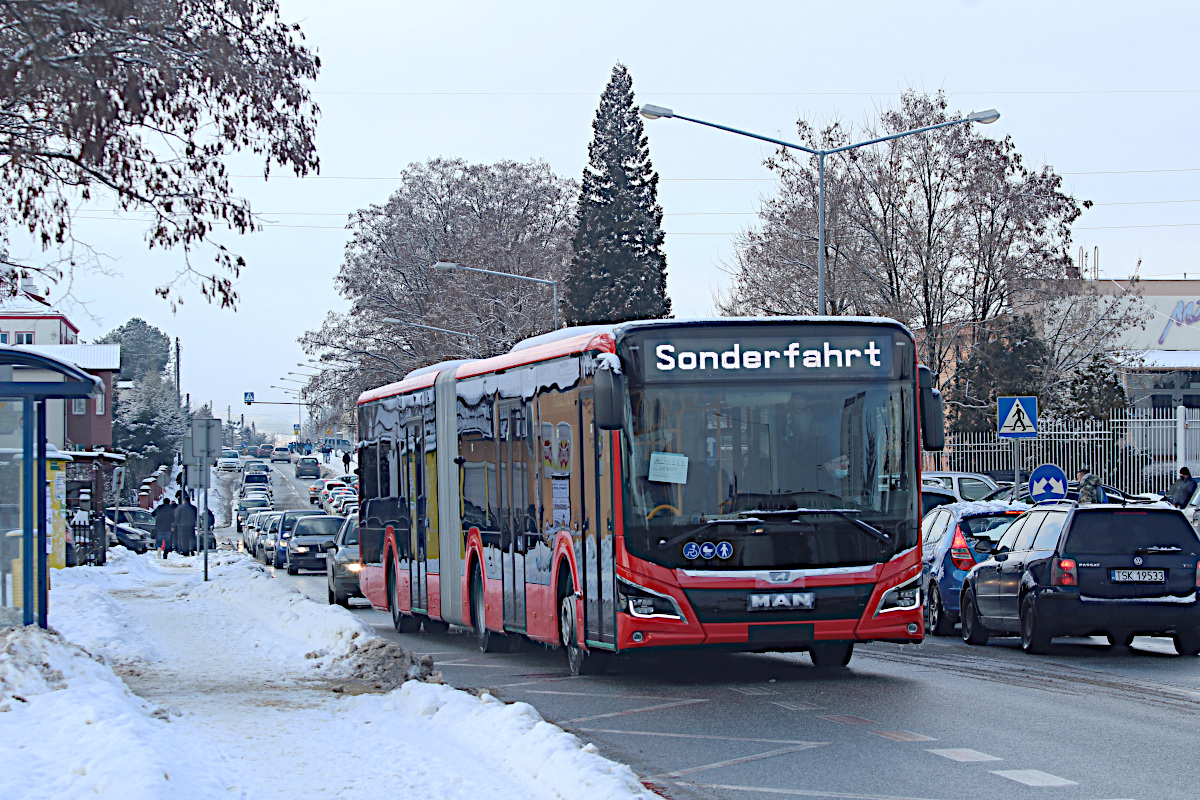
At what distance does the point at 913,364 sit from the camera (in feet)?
42.8

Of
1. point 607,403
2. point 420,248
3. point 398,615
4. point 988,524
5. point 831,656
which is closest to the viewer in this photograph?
→ point 607,403

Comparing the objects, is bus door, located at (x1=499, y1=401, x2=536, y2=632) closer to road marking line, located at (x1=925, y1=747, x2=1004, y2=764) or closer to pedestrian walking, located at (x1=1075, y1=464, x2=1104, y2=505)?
road marking line, located at (x1=925, y1=747, x2=1004, y2=764)

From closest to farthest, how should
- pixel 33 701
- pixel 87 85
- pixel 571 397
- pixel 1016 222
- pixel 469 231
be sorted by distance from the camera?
pixel 33 701 < pixel 87 85 < pixel 571 397 < pixel 1016 222 < pixel 469 231

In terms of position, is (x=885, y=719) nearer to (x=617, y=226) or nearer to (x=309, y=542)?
(x=309, y=542)

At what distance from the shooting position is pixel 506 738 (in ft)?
30.1

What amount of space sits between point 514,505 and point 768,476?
11.6 feet

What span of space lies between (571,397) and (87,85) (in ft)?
14.8

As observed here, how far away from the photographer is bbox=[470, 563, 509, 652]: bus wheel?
55.0ft

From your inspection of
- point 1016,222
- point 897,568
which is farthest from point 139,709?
point 1016,222

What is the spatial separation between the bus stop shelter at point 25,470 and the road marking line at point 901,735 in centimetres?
634

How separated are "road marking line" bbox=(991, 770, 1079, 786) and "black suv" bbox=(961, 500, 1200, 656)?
772cm

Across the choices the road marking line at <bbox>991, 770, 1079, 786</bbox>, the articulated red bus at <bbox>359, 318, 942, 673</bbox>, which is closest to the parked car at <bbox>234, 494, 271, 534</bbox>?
the articulated red bus at <bbox>359, 318, 942, 673</bbox>

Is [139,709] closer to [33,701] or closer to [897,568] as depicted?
[33,701]

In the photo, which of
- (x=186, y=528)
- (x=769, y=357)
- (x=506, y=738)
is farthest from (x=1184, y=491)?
(x=186, y=528)
